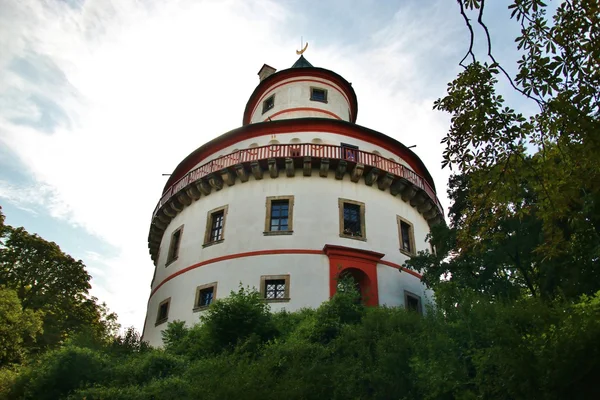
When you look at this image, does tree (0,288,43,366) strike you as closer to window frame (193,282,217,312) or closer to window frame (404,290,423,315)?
window frame (193,282,217,312)

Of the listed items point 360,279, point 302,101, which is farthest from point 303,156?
point 302,101

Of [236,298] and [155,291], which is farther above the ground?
[155,291]

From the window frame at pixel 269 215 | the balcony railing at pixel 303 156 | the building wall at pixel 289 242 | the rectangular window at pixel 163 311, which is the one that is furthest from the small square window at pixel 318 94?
the rectangular window at pixel 163 311

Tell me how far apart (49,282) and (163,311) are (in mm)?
13814

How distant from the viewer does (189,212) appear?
25719 millimetres

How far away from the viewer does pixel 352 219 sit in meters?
23.1

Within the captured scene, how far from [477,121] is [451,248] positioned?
12735 millimetres

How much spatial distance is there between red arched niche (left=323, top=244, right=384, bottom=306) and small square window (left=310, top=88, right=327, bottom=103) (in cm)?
1343

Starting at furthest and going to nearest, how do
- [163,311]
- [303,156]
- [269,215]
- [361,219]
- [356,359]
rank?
[163,311], [303,156], [361,219], [269,215], [356,359]

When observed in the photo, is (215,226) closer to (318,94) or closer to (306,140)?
(306,140)

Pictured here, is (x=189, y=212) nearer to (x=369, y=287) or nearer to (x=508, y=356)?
(x=369, y=287)

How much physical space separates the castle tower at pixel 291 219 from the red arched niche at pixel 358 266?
0.05m

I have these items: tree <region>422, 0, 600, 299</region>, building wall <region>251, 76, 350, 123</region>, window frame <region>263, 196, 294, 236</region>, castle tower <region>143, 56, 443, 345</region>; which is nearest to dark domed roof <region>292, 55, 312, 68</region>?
building wall <region>251, 76, 350, 123</region>

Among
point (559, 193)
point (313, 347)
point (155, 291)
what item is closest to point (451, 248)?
point (313, 347)
